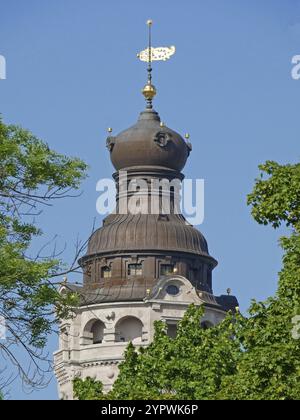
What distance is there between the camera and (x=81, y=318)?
161m

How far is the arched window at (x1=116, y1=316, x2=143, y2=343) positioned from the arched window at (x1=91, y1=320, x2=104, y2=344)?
6.02 ft

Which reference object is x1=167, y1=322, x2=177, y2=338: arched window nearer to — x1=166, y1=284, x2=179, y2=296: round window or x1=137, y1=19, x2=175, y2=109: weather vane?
x1=166, y1=284, x2=179, y2=296: round window

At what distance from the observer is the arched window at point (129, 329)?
15962cm

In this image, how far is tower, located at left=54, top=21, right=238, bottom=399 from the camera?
158 m

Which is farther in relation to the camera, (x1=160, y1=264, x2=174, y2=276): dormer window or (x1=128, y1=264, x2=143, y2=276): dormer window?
(x1=160, y1=264, x2=174, y2=276): dormer window

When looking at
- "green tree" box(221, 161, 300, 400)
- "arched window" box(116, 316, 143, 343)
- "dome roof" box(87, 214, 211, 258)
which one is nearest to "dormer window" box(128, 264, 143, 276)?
"dome roof" box(87, 214, 211, 258)

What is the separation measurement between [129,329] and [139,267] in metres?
4.58

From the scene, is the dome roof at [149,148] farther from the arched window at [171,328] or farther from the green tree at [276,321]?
the green tree at [276,321]

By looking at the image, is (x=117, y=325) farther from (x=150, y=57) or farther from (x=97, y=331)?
(x=150, y=57)

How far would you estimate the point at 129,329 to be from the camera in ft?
527

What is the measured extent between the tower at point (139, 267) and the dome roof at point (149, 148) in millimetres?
71

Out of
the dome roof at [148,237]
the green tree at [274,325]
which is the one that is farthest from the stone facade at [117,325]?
the green tree at [274,325]
